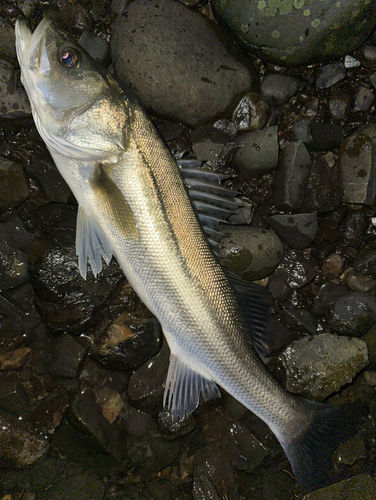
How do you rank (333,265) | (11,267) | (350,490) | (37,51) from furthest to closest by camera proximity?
1. (333,265)
2. (11,267)
3. (350,490)
4. (37,51)

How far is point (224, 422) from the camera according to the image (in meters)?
3.01

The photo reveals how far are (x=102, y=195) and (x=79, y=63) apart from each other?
0.89m

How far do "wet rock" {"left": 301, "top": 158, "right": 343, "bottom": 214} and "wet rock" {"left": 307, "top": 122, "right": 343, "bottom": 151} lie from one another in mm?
143

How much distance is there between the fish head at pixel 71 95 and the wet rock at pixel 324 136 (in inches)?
75.4

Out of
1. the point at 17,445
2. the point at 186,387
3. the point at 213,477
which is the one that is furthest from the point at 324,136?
the point at 17,445

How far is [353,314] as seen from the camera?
2992 millimetres

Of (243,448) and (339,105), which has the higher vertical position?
(339,105)

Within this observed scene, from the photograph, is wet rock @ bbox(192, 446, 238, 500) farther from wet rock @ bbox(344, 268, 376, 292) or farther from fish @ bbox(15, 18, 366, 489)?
wet rock @ bbox(344, 268, 376, 292)

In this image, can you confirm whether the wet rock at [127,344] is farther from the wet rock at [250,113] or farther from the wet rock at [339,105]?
the wet rock at [339,105]

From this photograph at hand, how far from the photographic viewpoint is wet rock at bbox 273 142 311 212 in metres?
2.90

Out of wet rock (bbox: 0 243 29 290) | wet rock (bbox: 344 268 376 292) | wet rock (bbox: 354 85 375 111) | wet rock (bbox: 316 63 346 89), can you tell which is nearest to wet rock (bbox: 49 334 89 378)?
wet rock (bbox: 0 243 29 290)

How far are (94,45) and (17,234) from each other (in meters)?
1.91

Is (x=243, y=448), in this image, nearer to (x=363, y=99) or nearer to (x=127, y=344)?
(x=127, y=344)

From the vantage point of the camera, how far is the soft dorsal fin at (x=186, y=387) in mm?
2367
